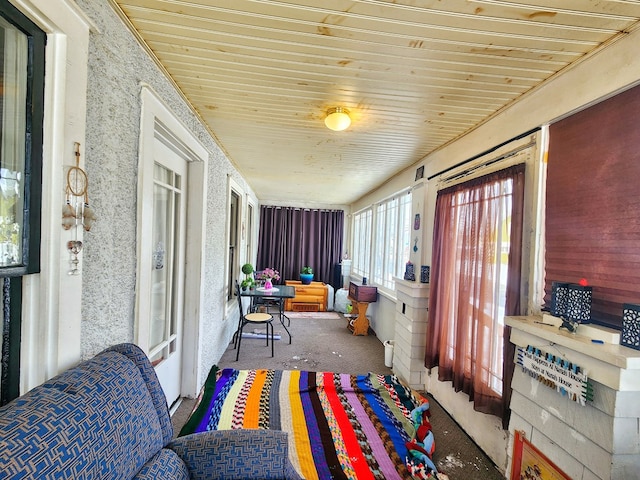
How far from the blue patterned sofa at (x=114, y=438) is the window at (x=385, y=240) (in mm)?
2895

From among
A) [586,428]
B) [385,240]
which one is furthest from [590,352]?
[385,240]

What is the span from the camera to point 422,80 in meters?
1.64

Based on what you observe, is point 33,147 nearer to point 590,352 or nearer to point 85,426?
point 85,426

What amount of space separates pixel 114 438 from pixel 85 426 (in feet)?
0.37

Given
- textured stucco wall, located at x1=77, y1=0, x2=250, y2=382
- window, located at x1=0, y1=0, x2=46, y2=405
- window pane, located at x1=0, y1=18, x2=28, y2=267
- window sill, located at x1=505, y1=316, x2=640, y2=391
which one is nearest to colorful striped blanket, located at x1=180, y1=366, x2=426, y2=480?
window sill, located at x1=505, y1=316, x2=640, y2=391

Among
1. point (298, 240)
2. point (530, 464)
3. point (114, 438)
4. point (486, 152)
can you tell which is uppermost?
point (486, 152)

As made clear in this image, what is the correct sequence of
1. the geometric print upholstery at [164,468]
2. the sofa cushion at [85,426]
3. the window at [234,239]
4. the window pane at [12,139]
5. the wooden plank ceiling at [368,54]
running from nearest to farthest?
1. the sofa cushion at [85,426]
2. the window pane at [12,139]
3. the geometric print upholstery at [164,468]
4. the wooden plank ceiling at [368,54]
5. the window at [234,239]

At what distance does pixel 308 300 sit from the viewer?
602 cm

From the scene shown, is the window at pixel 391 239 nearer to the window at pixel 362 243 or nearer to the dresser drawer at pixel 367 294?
the dresser drawer at pixel 367 294

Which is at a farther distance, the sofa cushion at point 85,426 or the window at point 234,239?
the window at point 234,239

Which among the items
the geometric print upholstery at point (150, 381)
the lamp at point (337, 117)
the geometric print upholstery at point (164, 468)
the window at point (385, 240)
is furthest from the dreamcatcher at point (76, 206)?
Answer: the window at point (385, 240)

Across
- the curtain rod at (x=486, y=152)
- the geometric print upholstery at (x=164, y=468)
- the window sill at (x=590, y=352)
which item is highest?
the curtain rod at (x=486, y=152)

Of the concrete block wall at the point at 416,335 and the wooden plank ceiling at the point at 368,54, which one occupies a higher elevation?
the wooden plank ceiling at the point at 368,54

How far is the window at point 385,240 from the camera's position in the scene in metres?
3.85
